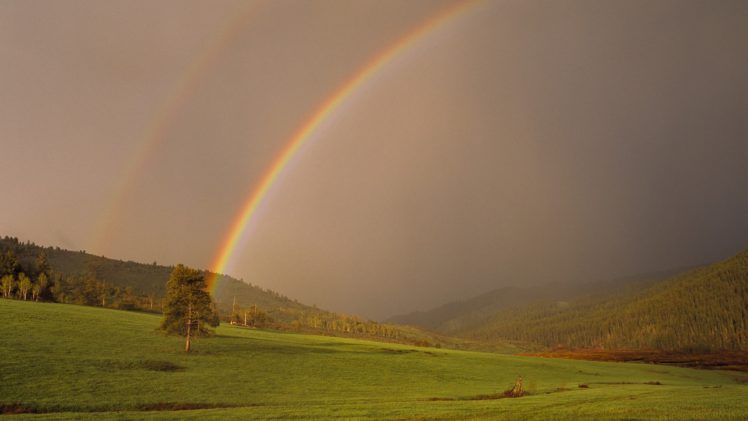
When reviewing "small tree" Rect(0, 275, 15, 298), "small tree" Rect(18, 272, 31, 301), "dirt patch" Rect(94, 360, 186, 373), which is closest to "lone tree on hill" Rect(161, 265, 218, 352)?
"dirt patch" Rect(94, 360, 186, 373)

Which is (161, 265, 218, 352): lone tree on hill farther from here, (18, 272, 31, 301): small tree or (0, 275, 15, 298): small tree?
(0, 275, 15, 298): small tree

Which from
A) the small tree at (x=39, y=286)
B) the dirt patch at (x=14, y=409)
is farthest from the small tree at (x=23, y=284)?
the dirt patch at (x=14, y=409)

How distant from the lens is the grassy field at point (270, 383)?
111 feet

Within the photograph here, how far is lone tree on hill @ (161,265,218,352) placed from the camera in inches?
2950

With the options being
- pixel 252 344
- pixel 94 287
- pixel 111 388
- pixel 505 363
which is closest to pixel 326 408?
pixel 111 388

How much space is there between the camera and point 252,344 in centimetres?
8581

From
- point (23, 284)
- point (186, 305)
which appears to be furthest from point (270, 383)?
point (23, 284)

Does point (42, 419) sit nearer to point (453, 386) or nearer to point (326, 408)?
point (326, 408)

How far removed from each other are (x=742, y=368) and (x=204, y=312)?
14852 centimetres

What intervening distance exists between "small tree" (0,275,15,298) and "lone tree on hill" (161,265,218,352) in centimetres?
8783

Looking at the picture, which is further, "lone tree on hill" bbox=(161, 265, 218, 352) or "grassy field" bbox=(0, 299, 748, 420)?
"lone tree on hill" bbox=(161, 265, 218, 352)

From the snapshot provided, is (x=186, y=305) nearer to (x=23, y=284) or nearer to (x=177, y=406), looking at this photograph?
(x=177, y=406)

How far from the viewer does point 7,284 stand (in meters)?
131

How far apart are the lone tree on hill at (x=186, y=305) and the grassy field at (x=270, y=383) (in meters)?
2.86
